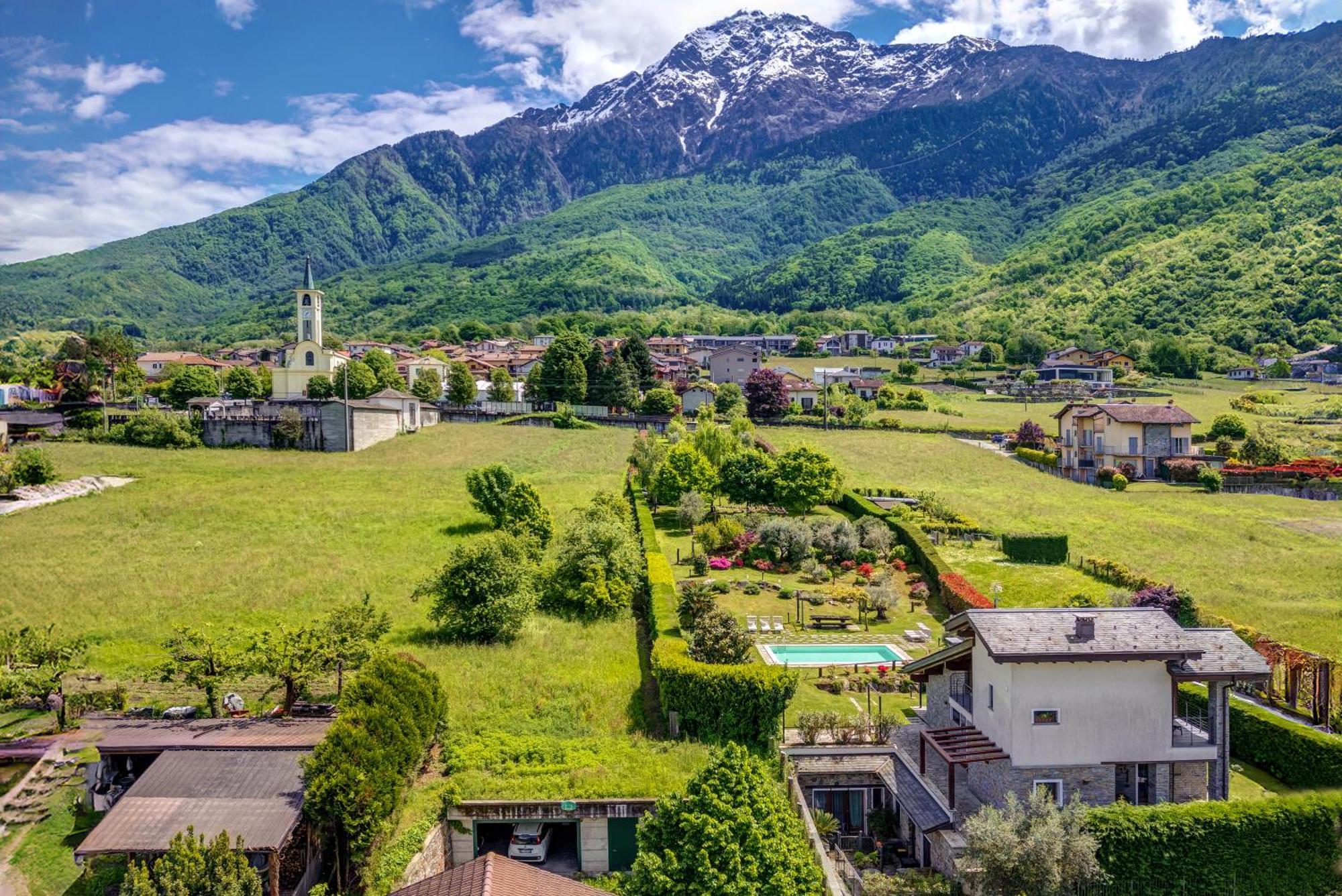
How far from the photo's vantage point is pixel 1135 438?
54969 mm

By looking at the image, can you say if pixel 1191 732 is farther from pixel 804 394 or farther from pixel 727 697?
pixel 804 394

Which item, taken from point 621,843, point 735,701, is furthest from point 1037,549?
point 621,843

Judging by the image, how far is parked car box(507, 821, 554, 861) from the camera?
54.7ft

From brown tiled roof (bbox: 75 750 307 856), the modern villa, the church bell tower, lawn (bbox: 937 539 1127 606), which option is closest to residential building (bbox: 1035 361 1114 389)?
lawn (bbox: 937 539 1127 606)

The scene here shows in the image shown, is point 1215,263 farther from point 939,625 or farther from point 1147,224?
point 939,625

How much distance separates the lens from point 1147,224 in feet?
524

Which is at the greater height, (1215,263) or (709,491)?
(1215,263)

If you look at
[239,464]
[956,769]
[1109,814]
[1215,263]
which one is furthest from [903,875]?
[1215,263]

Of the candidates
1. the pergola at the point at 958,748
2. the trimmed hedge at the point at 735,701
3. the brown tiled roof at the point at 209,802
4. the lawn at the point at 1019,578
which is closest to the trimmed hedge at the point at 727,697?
the trimmed hedge at the point at 735,701

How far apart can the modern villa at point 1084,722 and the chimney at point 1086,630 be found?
0.02m

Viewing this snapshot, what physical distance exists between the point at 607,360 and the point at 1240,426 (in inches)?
2061

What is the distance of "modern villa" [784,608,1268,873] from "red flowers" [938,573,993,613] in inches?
425

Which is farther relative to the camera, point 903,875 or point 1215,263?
point 1215,263

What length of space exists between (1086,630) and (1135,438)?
147 feet
